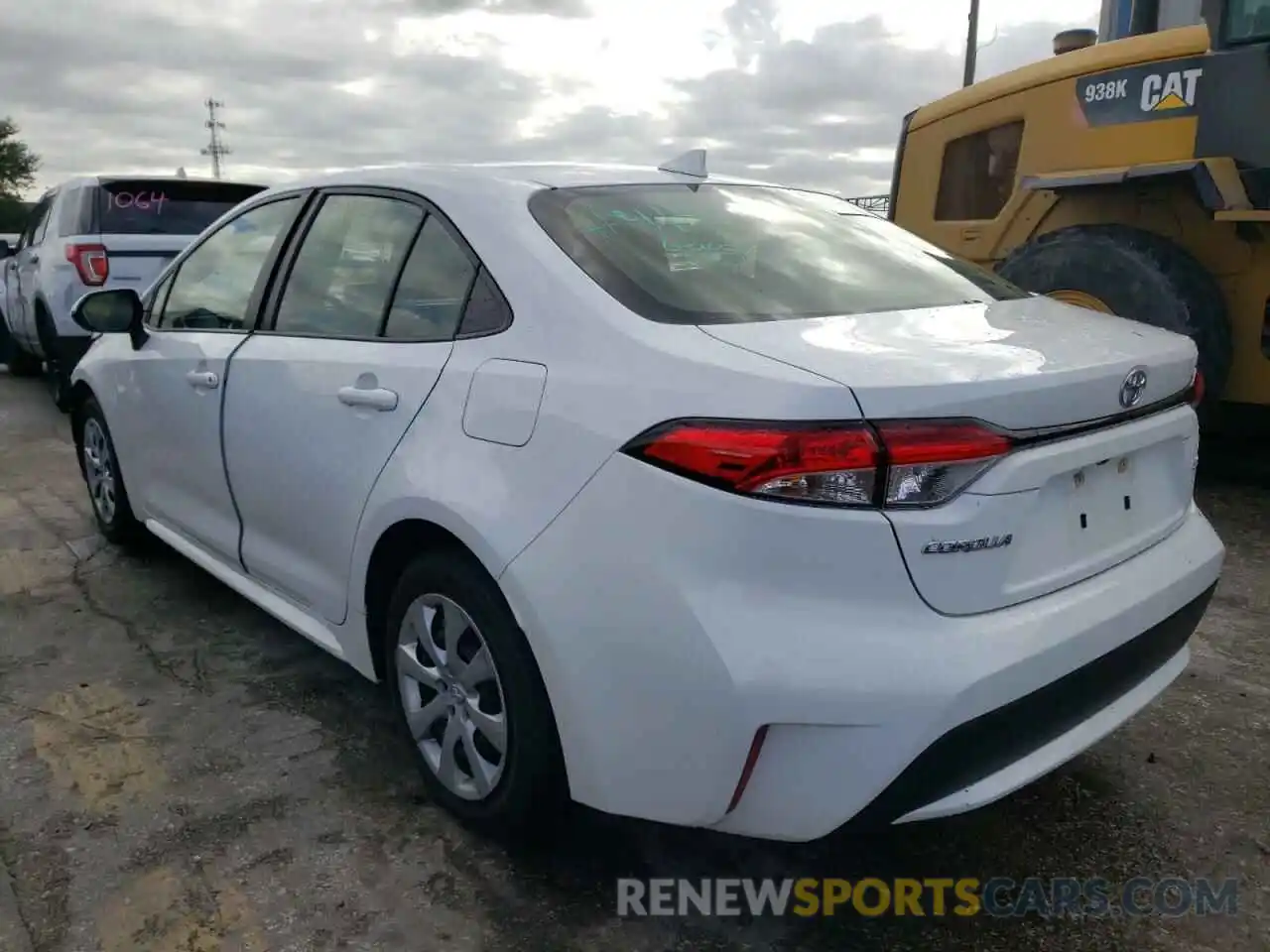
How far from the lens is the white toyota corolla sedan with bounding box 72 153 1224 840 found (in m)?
1.80

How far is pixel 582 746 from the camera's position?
2.05m

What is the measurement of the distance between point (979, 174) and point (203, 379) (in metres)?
5.11

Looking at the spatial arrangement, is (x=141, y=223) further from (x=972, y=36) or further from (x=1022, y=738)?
(x=972, y=36)

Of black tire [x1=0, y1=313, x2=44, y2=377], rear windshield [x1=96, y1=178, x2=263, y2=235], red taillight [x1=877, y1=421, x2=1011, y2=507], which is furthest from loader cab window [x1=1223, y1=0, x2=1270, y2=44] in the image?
black tire [x1=0, y1=313, x2=44, y2=377]

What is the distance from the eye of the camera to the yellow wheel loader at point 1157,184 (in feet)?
16.3

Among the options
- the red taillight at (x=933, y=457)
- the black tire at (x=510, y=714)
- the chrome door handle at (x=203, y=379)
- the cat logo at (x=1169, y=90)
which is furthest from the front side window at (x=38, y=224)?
the red taillight at (x=933, y=457)

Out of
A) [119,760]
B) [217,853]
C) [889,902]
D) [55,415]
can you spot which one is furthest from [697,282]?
[55,415]

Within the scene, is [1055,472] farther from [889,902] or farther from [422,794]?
[422,794]

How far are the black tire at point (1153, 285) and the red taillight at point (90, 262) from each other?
21.2 feet

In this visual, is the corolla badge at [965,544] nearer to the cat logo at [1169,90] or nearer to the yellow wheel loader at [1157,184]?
the yellow wheel loader at [1157,184]

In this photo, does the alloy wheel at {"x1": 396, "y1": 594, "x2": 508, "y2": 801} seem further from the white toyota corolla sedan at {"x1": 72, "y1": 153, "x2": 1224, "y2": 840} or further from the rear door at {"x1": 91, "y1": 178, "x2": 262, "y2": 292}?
the rear door at {"x1": 91, "y1": 178, "x2": 262, "y2": 292}

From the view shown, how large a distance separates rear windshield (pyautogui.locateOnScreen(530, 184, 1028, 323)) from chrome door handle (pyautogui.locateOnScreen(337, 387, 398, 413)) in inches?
21.9

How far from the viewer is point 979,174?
663 centimetres

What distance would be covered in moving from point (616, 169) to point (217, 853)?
6.57ft
